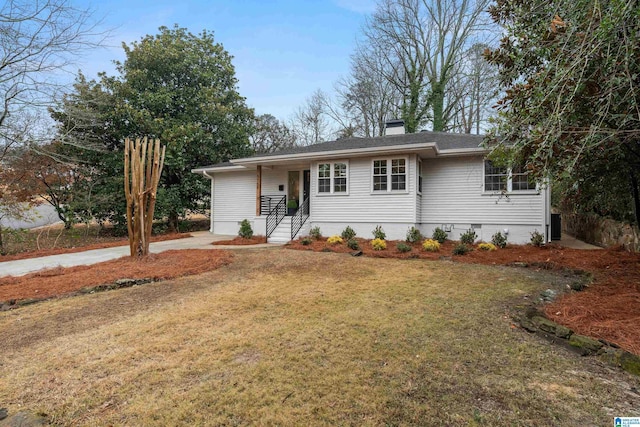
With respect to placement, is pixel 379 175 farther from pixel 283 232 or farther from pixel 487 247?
pixel 283 232

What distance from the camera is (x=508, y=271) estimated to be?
265 inches

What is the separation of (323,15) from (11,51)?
10422 millimetres

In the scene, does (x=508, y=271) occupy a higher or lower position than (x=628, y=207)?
lower

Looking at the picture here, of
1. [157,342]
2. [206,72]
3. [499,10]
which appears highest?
[206,72]

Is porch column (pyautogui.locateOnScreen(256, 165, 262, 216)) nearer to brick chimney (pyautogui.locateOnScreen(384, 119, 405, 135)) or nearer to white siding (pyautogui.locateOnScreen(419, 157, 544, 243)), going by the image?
brick chimney (pyautogui.locateOnScreen(384, 119, 405, 135))

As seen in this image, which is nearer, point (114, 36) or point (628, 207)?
Result: point (628, 207)

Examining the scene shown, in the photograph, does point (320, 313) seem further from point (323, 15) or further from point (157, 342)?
point (323, 15)

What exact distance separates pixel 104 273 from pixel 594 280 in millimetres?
9493

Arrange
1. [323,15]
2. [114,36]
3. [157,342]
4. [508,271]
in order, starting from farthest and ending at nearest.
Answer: [323,15] < [114,36] < [508,271] < [157,342]

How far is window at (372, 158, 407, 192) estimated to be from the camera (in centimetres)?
1066

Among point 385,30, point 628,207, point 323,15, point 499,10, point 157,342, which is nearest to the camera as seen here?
point 157,342

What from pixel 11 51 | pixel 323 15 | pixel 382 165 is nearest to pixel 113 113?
pixel 11 51

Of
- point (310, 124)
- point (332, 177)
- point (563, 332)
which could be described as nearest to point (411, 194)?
point (332, 177)

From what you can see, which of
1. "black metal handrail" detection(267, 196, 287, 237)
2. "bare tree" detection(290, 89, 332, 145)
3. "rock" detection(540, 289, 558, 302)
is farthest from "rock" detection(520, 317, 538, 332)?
"bare tree" detection(290, 89, 332, 145)
